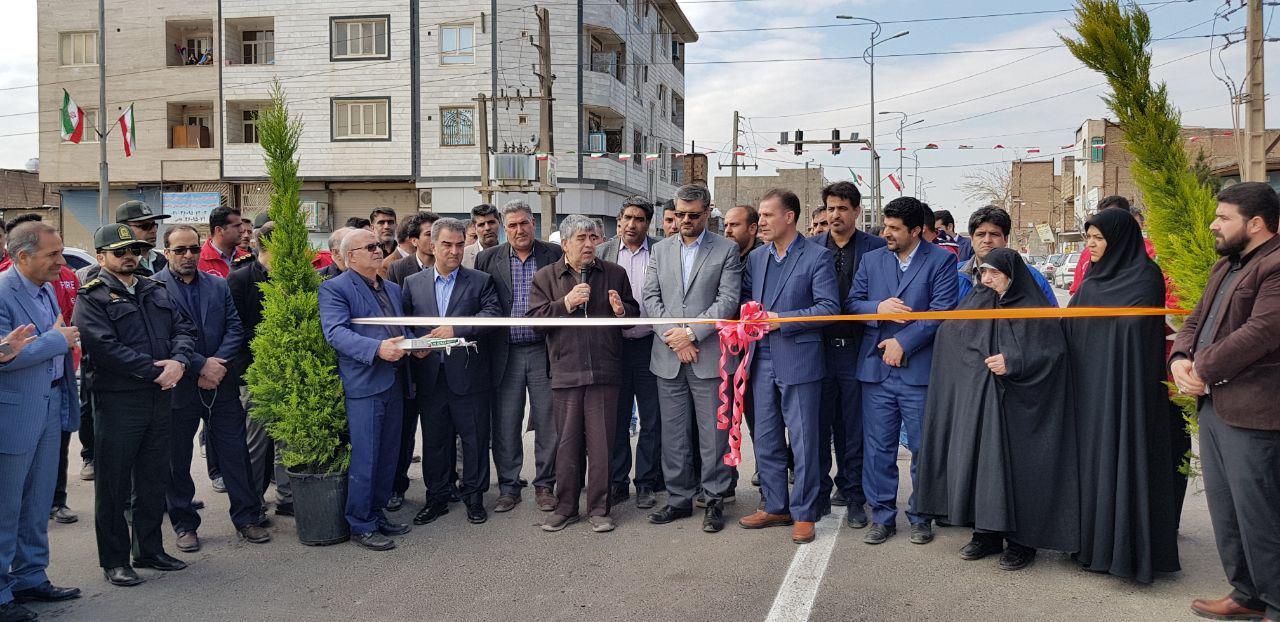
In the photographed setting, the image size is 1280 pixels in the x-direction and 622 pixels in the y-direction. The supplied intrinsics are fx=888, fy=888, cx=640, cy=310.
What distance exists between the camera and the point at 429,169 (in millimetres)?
30781

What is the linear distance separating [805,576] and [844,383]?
1661 millimetres

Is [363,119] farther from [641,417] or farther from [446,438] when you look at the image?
[641,417]

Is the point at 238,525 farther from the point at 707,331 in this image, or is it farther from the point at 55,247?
the point at 707,331

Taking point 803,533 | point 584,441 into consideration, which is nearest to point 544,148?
point 584,441

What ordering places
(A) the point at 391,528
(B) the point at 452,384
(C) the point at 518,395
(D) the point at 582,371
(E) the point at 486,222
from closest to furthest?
(A) the point at 391,528, (D) the point at 582,371, (B) the point at 452,384, (C) the point at 518,395, (E) the point at 486,222

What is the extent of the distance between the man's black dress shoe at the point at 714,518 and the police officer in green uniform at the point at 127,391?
11.1 feet

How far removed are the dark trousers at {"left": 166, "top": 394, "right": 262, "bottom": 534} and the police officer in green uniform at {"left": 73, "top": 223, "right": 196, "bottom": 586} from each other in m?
0.45

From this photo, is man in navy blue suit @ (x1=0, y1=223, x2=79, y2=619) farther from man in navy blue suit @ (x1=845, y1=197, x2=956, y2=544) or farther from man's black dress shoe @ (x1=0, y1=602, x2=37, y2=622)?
man in navy blue suit @ (x1=845, y1=197, x2=956, y2=544)

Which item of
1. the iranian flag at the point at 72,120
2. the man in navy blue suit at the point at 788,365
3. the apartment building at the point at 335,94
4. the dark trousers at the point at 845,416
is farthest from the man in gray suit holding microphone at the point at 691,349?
the iranian flag at the point at 72,120

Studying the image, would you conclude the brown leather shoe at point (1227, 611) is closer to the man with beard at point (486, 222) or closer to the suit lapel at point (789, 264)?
the suit lapel at point (789, 264)

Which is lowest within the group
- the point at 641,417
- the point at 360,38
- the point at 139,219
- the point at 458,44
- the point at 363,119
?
the point at 641,417

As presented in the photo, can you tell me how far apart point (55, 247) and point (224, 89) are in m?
29.7

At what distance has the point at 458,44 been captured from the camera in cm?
3039

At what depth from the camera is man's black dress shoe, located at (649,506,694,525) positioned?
6.30m
